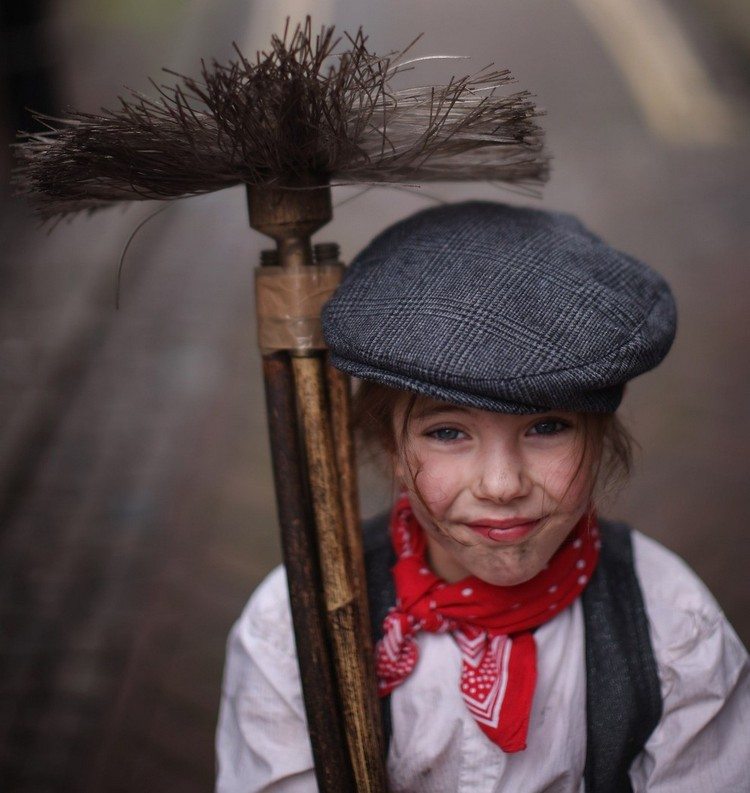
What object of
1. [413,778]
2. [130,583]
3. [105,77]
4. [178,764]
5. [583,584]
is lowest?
[178,764]

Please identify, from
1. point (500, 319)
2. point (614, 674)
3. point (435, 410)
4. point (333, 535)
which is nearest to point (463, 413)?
point (435, 410)

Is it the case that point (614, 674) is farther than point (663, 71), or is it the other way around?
point (663, 71)

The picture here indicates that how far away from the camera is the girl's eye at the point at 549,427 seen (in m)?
1.23

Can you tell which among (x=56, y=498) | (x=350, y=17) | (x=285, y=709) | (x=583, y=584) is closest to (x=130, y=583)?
(x=56, y=498)

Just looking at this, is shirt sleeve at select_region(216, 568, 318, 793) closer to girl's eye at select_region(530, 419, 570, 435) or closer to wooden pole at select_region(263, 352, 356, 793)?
wooden pole at select_region(263, 352, 356, 793)

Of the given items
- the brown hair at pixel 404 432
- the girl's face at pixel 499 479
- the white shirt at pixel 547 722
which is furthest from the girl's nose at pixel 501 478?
the white shirt at pixel 547 722

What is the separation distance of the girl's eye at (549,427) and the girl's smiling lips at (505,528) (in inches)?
4.8

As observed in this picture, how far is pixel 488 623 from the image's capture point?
139cm

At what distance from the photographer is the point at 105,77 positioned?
7973 mm

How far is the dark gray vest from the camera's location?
4.58 ft

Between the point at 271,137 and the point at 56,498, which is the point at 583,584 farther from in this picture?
the point at 56,498

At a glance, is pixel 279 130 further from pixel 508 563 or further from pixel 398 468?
pixel 508 563

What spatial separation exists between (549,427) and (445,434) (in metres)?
0.14

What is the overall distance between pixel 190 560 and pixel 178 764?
77 cm
